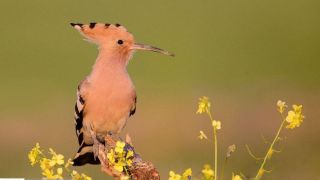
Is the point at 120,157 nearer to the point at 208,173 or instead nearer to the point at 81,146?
the point at 208,173

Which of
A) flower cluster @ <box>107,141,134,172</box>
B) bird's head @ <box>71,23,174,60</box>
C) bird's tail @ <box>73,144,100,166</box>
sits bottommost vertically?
flower cluster @ <box>107,141,134,172</box>

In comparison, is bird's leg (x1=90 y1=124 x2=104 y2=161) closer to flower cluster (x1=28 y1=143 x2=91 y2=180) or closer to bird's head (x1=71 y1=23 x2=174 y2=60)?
bird's head (x1=71 y1=23 x2=174 y2=60)

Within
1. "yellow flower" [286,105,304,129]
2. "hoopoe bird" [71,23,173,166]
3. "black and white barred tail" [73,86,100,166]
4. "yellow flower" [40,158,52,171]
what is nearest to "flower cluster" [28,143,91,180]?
"yellow flower" [40,158,52,171]

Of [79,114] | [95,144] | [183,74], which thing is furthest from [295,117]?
[183,74]

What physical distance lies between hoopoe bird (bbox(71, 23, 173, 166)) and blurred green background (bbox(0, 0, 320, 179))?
0.86 meters

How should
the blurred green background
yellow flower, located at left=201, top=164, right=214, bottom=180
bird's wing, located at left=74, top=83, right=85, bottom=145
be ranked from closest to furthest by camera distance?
yellow flower, located at left=201, top=164, right=214, bottom=180 < bird's wing, located at left=74, top=83, right=85, bottom=145 < the blurred green background

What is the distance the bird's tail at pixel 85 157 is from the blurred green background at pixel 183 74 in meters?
0.76

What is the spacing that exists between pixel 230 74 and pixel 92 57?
1253 mm

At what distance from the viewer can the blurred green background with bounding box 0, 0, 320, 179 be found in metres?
4.62

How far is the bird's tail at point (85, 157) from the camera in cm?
311

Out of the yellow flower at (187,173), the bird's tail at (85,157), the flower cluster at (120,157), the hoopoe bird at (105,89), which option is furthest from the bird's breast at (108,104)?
the yellow flower at (187,173)

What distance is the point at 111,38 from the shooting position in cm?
285

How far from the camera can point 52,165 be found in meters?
2.09

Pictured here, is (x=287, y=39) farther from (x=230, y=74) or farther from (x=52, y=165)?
(x=52, y=165)
